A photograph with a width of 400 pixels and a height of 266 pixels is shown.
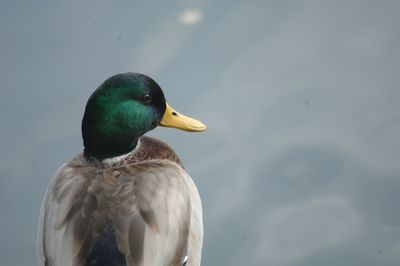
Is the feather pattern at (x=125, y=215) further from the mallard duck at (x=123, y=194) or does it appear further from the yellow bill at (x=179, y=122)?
the yellow bill at (x=179, y=122)

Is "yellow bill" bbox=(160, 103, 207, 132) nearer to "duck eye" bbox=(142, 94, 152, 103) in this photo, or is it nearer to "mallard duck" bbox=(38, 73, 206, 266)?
"mallard duck" bbox=(38, 73, 206, 266)

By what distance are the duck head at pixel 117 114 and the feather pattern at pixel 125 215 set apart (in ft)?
1.24

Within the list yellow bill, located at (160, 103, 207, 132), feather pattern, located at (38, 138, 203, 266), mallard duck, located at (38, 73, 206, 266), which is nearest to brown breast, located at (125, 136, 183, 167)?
mallard duck, located at (38, 73, 206, 266)

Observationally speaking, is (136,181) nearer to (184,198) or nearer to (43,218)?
(184,198)

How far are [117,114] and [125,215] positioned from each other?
4.54 ft

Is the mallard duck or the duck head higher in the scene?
the duck head

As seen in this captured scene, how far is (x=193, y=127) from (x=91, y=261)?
2.48 m

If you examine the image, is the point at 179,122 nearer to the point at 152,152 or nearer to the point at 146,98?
the point at 152,152

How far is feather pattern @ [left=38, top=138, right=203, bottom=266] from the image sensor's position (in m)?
7.27

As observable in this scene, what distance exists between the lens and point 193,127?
923 cm

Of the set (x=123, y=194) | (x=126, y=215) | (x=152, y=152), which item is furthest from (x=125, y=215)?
(x=152, y=152)

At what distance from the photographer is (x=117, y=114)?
27.8 ft

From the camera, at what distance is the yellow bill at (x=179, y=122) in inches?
357

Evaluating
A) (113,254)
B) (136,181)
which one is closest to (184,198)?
(136,181)
